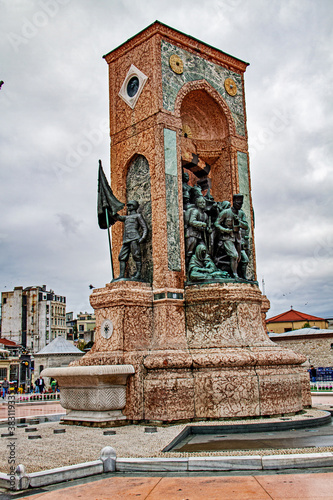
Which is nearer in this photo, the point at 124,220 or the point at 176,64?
the point at 124,220

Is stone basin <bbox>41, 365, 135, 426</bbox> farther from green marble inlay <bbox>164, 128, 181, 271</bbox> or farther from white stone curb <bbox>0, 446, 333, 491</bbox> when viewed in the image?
white stone curb <bbox>0, 446, 333, 491</bbox>

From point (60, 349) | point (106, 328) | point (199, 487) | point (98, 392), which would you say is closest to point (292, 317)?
point (60, 349)

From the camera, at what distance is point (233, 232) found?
38.7 feet

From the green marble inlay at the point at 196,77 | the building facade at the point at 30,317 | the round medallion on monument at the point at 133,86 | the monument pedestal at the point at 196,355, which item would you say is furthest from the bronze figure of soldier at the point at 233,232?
the building facade at the point at 30,317

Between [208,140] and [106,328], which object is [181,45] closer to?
[208,140]

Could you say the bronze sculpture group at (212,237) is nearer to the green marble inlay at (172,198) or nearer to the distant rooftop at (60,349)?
the green marble inlay at (172,198)

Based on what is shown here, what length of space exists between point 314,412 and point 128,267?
497 cm

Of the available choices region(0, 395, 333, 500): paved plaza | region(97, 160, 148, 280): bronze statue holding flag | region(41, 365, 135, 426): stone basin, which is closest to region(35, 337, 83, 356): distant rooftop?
region(97, 160, 148, 280): bronze statue holding flag

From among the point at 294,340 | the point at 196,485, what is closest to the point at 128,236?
the point at 196,485

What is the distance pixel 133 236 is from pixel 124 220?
1.62 feet

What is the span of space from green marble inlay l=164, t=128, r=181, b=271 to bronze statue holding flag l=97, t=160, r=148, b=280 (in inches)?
24.8

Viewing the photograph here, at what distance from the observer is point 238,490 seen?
191 inches

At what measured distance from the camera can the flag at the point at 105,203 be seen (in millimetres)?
11759

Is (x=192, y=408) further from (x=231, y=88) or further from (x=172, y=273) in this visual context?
(x=231, y=88)
